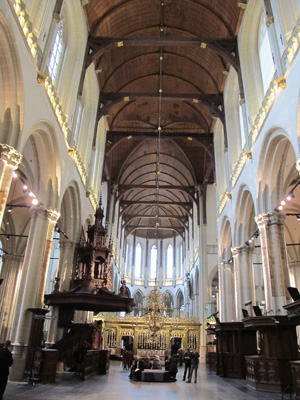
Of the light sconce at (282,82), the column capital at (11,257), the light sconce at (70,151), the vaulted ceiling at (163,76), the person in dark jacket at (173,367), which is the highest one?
the vaulted ceiling at (163,76)

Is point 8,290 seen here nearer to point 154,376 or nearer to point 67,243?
point 67,243

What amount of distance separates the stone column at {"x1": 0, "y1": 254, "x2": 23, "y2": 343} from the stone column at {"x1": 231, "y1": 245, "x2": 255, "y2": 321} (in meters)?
12.3

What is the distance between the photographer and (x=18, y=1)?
29.6 feet

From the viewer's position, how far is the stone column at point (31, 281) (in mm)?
10477

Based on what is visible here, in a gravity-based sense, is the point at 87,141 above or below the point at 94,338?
above

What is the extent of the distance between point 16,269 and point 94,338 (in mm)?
9690

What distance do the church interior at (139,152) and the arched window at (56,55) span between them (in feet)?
0.36

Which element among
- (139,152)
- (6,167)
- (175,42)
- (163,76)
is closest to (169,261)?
(139,152)

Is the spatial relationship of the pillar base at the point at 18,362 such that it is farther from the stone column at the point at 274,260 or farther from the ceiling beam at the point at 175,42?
the ceiling beam at the point at 175,42

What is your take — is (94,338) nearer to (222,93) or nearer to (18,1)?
(18,1)

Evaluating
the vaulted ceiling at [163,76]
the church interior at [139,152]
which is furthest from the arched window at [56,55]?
the vaulted ceiling at [163,76]

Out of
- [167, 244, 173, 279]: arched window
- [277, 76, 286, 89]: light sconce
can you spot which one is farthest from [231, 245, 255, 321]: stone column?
[167, 244, 173, 279]: arched window

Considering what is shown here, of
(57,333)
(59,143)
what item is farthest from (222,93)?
(57,333)

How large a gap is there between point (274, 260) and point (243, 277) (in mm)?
4369
